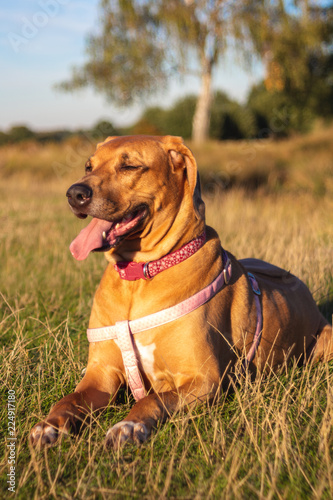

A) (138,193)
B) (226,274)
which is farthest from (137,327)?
(138,193)

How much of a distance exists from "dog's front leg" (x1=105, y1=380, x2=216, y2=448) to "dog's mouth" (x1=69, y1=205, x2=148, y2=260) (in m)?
0.80

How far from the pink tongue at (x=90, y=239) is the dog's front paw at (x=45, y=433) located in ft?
2.76

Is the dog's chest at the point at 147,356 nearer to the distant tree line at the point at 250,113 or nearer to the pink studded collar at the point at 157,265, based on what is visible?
the pink studded collar at the point at 157,265

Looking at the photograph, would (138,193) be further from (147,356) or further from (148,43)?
(148,43)

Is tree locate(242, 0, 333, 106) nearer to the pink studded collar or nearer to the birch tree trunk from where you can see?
the birch tree trunk

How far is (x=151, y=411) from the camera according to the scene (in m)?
2.36

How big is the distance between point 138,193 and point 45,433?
127 cm

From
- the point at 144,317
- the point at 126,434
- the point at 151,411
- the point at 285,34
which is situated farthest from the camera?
the point at 285,34

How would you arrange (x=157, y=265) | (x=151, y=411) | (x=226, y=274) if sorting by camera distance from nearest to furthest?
1. (x=151, y=411)
2. (x=157, y=265)
3. (x=226, y=274)

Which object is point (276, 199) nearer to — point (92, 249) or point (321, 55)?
point (92, 249)

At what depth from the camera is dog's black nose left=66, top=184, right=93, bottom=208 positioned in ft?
8.40

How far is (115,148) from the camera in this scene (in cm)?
282

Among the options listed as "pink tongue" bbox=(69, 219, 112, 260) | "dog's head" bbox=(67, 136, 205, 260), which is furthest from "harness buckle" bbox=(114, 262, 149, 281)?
"pink tongue" bbox=(69, 219, 112, 260)

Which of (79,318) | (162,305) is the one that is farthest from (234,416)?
(79,318)
